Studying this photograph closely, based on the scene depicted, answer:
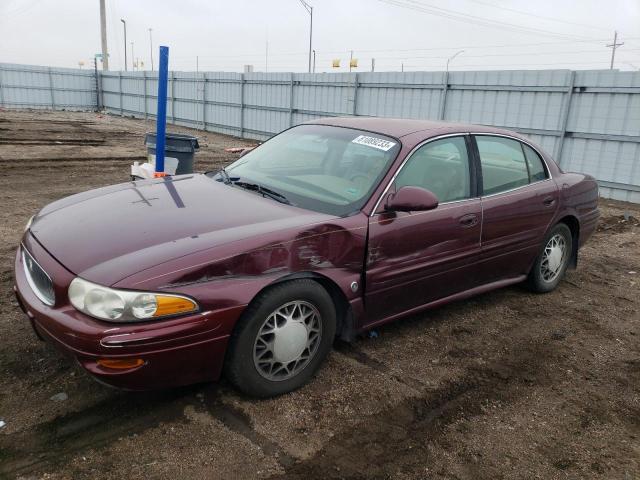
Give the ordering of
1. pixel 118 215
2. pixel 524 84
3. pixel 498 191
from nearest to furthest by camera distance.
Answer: pixel 118 215
pixel 498 191
pixel 524 84

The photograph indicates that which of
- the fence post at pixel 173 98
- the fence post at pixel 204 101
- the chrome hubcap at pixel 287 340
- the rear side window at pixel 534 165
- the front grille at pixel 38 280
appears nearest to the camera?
the front grille at pixel 38 280

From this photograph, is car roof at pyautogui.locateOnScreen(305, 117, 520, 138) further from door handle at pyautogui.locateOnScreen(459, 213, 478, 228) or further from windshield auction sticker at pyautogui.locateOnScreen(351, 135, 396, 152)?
door handle at pyautogui.locateOnScreen(459, 213, 478, 228)

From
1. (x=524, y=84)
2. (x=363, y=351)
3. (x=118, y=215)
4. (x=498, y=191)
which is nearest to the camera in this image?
(x=118, y=215)

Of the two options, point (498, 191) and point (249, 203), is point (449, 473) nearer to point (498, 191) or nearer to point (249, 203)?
point (249, 203)

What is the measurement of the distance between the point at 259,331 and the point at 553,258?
3.33 metres

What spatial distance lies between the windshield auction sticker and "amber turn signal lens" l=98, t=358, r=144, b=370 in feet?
7.00

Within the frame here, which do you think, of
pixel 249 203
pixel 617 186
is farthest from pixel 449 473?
pixel 617 186

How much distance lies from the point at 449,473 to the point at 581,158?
958 cm

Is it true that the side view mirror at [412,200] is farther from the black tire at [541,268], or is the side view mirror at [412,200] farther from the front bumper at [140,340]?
the black tire at [541,268]

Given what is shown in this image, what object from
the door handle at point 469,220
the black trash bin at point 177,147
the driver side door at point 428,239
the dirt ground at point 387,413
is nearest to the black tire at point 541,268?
the dirt ground at point 387,413

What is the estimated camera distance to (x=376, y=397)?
10.5ft

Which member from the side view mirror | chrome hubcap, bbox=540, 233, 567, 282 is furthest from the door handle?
chrome hubcap, bbox=540, 233, 567, 282

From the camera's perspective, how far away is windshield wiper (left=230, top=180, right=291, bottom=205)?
349 centimetres

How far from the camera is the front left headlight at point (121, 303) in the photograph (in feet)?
8.12
